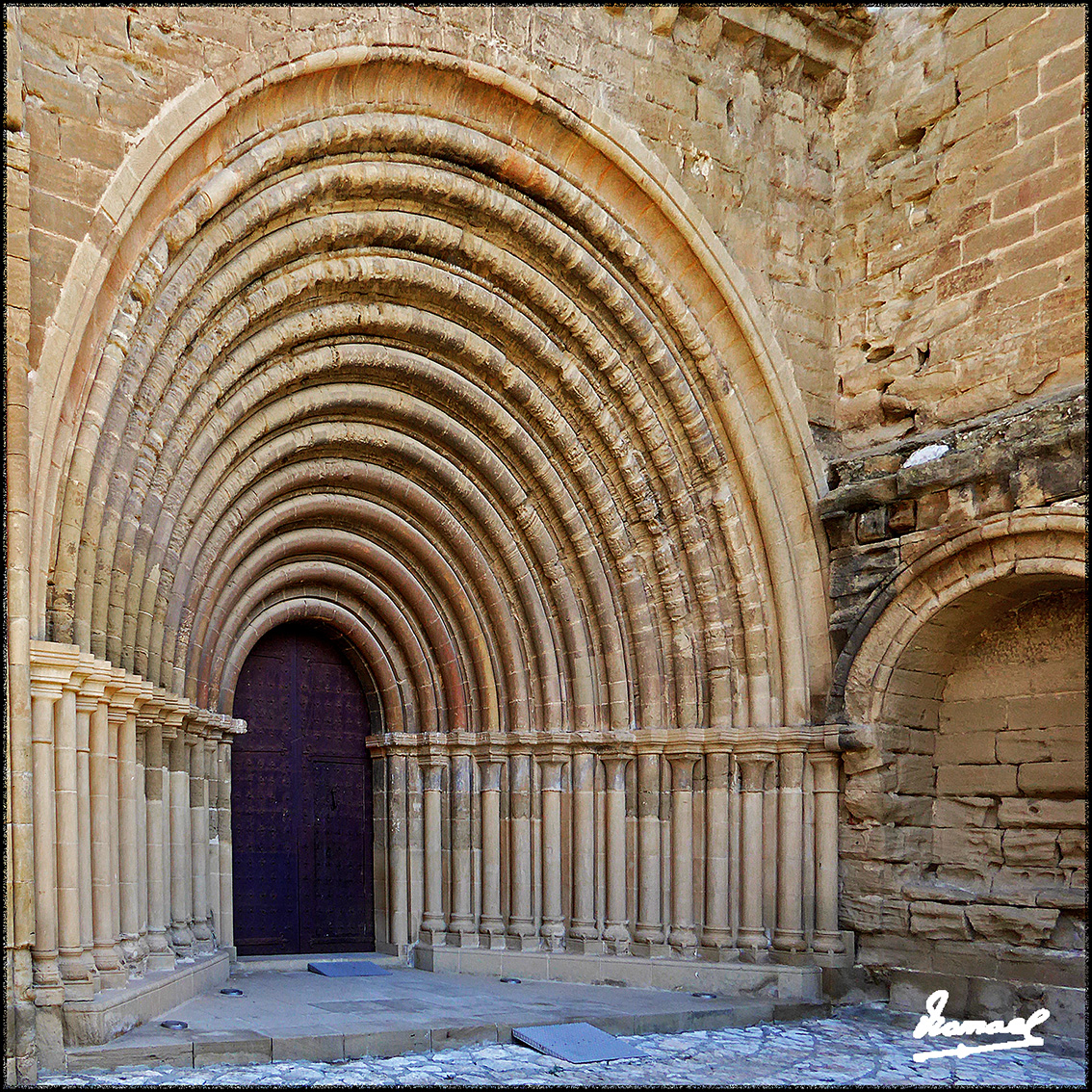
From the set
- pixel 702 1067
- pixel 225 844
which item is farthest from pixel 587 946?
pixel 225 844

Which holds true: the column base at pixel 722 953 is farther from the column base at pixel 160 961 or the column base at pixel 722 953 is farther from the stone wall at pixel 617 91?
the stone wall at pixel 617 91

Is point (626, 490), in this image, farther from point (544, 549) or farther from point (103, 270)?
point (103, 270)

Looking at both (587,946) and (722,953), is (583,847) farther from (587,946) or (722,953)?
(722,953)

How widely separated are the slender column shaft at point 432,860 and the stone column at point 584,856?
895mm

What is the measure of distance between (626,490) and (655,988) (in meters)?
3.12

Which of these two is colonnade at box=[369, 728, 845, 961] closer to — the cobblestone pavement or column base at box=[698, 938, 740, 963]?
column base at box=[698, 938, 740, 963]

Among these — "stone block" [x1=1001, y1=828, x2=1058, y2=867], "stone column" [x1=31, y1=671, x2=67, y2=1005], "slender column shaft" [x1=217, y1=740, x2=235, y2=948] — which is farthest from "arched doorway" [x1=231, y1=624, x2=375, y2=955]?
"stone block" [x1=1001, y1=828, x2=1058, y2=867]

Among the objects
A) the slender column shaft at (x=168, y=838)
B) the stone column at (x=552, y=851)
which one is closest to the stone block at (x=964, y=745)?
the stone column at (x=552, y=851)

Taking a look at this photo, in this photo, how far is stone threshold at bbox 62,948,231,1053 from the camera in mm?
5297

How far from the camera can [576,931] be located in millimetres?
8156

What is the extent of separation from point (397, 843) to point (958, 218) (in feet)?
17.8

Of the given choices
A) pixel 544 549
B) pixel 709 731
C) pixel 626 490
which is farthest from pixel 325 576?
pixel 709 731

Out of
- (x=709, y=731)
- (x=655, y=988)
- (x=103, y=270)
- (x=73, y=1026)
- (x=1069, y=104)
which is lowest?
(x=655, y=988)

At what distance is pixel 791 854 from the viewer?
7.93 meters
